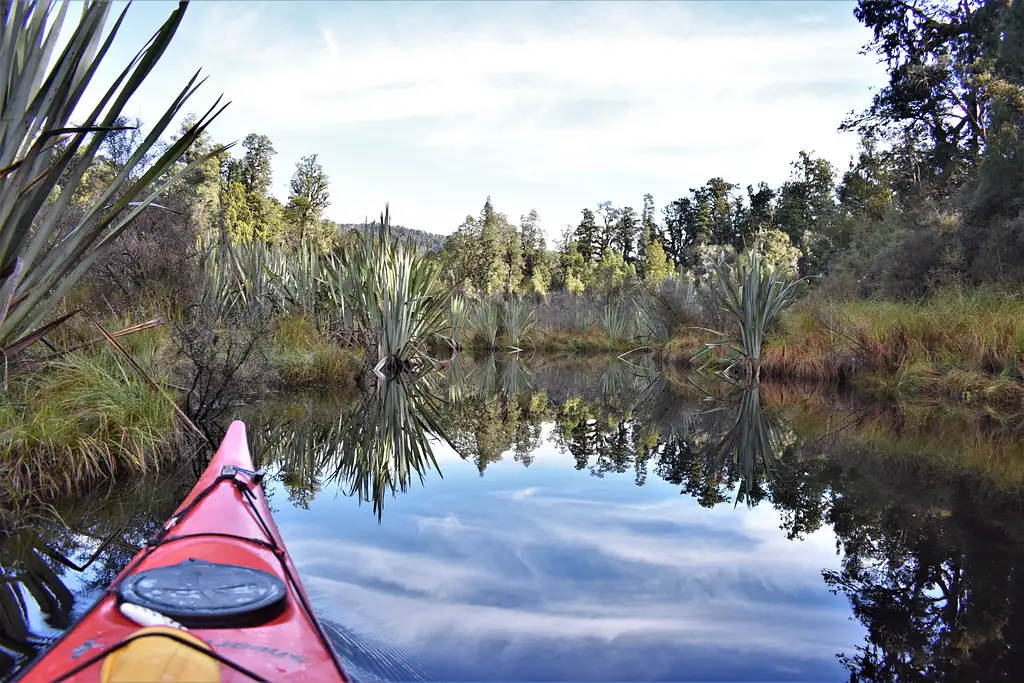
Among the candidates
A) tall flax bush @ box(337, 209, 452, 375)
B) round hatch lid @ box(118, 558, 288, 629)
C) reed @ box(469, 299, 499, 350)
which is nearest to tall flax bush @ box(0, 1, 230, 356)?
round hatch lid @ box(118, 558, 288, 629)

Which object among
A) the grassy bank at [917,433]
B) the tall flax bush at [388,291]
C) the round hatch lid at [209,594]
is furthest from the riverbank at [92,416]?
the grassy bank at [917,433]

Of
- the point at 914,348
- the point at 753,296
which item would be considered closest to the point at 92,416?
the point at 753,296

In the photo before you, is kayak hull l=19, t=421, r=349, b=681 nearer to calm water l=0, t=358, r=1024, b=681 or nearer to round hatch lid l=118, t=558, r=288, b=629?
round hatch lid l=118, t=558, r=288, b=629

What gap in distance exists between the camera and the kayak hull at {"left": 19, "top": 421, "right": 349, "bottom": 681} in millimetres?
1352

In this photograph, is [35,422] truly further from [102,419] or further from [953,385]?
[953,385]

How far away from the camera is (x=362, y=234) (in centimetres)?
934

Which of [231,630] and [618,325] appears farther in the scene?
[618,325]

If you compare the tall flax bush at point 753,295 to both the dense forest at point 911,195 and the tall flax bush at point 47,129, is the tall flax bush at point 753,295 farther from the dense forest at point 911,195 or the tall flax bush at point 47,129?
the tall flax bush at point 47,129

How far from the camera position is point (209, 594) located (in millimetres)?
1576

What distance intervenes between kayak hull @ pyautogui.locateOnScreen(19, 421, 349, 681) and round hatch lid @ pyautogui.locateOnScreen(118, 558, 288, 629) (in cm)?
2

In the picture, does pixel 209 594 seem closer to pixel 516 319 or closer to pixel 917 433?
pixel 917 433

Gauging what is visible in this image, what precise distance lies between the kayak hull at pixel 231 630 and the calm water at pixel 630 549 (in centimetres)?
46

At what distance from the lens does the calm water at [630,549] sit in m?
2.22

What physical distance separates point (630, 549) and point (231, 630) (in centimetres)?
219
